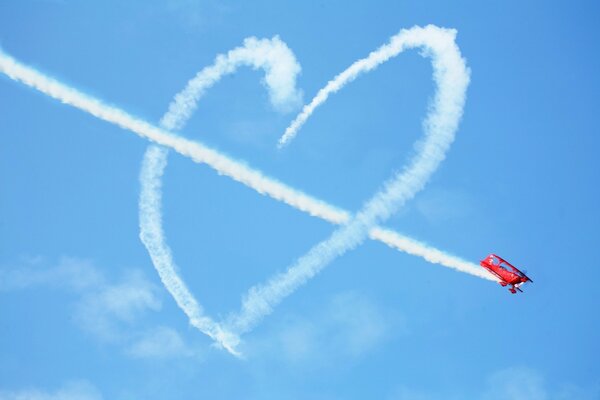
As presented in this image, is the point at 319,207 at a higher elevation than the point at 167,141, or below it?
below

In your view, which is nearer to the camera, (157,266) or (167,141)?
(167,141)

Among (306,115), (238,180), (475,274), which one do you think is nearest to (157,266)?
(238,180)

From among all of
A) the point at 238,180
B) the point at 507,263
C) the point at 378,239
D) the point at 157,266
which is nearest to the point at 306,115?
the point at 238,180

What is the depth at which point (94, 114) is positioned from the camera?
46.0 meters

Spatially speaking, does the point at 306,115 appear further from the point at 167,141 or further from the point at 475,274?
the point at 475,274

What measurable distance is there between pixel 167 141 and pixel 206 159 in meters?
2.44

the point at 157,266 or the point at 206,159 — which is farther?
the point at 157,266

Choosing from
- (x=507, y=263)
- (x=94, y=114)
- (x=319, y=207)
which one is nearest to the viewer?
(x=94, y=114)

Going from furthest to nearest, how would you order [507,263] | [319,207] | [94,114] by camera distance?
[507,263]
[319,207]
[94,114]

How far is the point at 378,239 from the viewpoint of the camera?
5188cm

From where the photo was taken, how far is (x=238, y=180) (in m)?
48.8

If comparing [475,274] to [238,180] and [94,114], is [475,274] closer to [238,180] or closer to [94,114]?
[238,180]

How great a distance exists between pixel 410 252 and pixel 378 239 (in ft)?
7.97

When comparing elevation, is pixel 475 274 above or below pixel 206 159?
below
